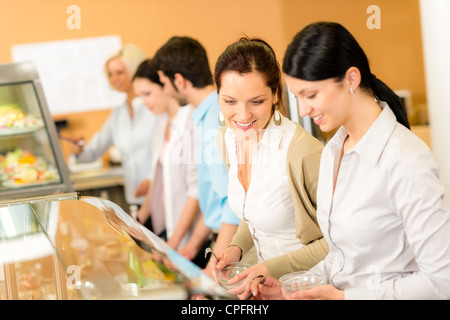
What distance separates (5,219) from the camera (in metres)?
1.38

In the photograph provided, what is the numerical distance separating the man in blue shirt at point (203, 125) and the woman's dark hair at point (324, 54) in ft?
1.24

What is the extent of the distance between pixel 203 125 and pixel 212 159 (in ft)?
0.29

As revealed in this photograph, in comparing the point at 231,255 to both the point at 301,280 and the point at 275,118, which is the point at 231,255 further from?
the point at 275,118

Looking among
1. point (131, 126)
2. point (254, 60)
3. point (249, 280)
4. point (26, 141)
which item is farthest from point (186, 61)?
point (131, 126)

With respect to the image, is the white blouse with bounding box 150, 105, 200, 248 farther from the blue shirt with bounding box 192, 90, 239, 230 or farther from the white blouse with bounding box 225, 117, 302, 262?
the white blouse with bounding box 225, 117, 302, 262

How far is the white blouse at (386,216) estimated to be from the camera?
973 mm

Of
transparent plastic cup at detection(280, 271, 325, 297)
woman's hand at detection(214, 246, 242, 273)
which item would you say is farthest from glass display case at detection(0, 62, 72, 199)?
transparent plastic cup at detection(280, 271, 325, 297)

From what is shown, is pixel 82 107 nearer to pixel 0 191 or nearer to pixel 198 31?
pixel 198 31

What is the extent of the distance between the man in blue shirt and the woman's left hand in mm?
166

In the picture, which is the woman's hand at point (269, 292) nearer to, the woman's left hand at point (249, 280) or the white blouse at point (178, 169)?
the woman's left hand at point (249, 280)

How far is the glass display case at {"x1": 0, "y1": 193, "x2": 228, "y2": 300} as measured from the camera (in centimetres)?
103

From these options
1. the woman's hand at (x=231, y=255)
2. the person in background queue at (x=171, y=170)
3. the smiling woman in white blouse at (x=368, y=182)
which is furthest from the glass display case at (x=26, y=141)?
the smiling woman in white blouse at (x=368, y=182)
